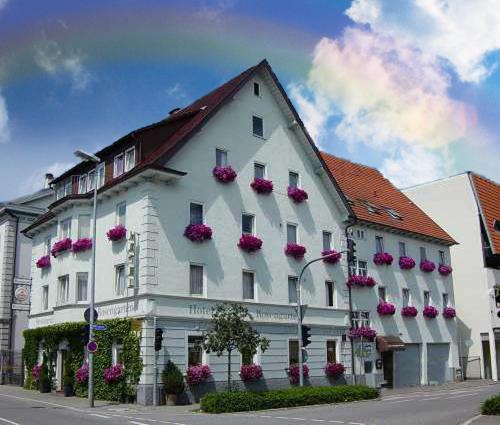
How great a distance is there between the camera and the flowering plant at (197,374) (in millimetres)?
28250

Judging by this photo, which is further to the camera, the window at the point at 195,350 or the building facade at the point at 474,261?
the building facade at the point at 474,261

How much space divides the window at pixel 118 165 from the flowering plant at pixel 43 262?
8036 millimetres

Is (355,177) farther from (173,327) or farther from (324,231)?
(173,327)

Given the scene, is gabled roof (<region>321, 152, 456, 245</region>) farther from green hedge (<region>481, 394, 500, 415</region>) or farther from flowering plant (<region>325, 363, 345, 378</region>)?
green hedge (<region>481, 394, 500, 415</region>)

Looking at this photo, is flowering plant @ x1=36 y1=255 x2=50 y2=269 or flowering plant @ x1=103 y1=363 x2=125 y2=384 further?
flowering plant @ x1=36 y1=255 x2=50 y2=269

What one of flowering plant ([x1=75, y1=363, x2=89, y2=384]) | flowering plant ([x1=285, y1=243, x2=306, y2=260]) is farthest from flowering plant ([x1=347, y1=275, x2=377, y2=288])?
flowering plant ([x1=75, y1=363, x2=89, y2=384])

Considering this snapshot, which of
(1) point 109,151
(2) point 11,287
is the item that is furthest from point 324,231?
(2) point 11,287

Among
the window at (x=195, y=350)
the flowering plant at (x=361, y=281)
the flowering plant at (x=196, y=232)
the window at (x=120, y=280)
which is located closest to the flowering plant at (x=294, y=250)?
the flowering plant at (x=361, y=281)

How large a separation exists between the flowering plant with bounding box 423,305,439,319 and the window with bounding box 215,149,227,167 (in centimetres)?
1985

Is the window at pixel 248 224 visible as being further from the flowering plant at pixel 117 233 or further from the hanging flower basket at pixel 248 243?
the flowering plant at pixel 117 233

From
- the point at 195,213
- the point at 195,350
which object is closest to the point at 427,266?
the point at 195,213

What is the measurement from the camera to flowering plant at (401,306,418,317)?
42031mm

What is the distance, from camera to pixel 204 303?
3009cm

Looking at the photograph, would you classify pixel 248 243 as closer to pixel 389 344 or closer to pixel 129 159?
pixel 129 159
